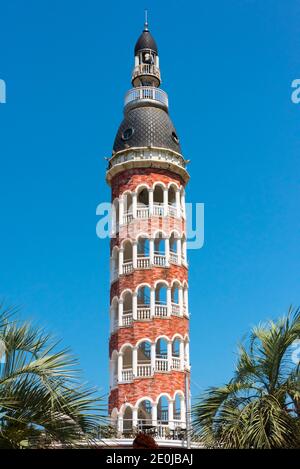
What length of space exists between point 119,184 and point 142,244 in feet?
14.6

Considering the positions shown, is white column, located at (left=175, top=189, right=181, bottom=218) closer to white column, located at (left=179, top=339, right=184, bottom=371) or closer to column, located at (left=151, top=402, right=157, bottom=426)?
white column, located at (left=179, top=339, right=184, bottom=371)

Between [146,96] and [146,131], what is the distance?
338cm

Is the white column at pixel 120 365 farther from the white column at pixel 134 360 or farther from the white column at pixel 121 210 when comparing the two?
the white column at pixel 121 210

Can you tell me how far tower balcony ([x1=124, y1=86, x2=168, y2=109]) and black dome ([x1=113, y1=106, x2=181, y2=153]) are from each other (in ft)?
1.97

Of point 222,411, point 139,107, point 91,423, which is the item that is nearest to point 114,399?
point 139,107

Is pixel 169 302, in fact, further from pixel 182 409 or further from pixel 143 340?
pixel 182 409

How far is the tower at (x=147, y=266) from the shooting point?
43.7 meters

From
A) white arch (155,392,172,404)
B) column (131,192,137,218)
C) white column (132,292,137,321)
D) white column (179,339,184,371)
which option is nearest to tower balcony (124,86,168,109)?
column (131,192,137,218)

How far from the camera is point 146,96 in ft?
167

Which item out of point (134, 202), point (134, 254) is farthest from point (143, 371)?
point (134, 202)

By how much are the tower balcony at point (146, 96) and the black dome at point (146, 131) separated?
60 cm
